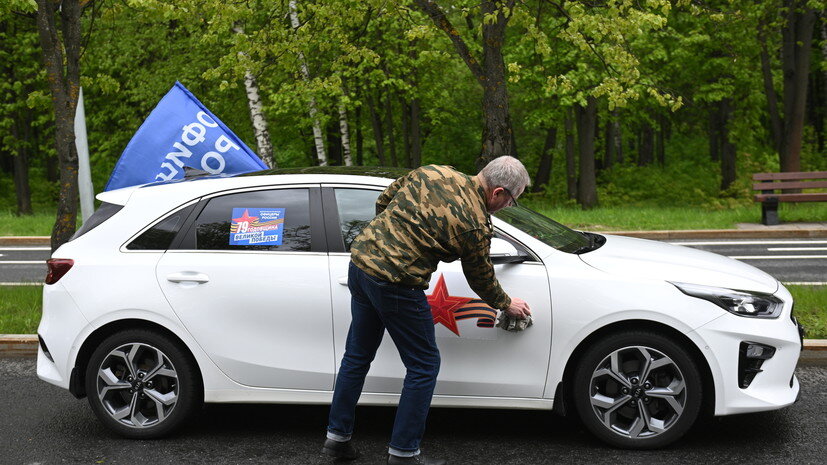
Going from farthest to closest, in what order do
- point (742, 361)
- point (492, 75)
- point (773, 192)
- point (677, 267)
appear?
point (773, 192)
point (492, 75)
point (677, 267)
point (742, 361)

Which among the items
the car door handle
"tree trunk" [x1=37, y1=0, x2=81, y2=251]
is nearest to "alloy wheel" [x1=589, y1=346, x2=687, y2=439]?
the car door handle

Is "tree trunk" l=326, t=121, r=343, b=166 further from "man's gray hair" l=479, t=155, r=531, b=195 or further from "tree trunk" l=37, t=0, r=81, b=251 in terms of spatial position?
"man's gray hair" l=479, t=155, r=531, b=195

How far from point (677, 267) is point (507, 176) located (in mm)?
1311

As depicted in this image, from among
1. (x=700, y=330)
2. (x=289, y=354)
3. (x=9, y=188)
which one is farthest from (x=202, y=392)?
(x=9, y=188)

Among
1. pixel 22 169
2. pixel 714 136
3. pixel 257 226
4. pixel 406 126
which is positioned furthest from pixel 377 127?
pixel 257 226

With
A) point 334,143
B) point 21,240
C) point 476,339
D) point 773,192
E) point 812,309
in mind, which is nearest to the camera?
point 476,339

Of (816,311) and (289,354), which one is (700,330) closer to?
(289,354)

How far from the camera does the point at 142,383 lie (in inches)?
185

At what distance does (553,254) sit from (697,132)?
43.4 metres

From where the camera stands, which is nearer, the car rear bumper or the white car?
the white car

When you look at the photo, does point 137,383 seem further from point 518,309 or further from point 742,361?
point 742,361

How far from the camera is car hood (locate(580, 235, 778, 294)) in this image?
4453mm

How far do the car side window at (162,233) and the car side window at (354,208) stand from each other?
87cm

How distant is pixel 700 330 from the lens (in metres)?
4.30
